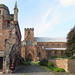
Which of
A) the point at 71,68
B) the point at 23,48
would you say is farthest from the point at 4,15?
the point at 23,48

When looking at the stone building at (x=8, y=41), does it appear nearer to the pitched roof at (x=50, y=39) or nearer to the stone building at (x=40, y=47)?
the stone building at (x=40, y=47)

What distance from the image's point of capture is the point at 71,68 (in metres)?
16.0

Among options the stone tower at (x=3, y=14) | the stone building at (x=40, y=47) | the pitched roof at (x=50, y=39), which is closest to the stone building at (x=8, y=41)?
the stone tower at (x=3, y=14)

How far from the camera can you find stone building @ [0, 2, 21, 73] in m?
16.0

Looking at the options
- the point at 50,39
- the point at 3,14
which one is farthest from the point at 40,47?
the point at 3,14

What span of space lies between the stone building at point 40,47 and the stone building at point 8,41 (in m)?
25.4

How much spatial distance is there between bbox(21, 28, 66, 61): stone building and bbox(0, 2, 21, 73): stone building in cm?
2542

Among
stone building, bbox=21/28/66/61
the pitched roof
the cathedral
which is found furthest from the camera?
the pitched roof

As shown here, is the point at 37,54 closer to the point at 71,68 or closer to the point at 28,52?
the point at 28,52

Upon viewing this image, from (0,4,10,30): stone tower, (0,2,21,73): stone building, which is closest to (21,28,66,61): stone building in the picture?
(0,2,21,73): stone building

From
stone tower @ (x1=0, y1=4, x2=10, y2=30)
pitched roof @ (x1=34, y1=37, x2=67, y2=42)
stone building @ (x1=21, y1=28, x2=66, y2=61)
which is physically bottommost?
stone building @ (x1=21, y1=28, x2=66, y2=61)

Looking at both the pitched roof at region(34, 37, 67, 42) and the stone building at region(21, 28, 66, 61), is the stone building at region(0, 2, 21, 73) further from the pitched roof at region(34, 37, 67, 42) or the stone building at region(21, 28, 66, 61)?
the pitched roof at region(34, 37, 67, 42)

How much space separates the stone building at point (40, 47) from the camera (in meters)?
47.4

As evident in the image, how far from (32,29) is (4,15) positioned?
34.5 m
